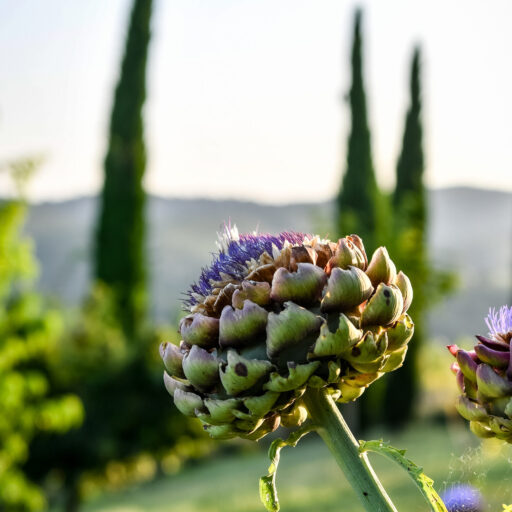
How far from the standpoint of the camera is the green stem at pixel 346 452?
31.4 inches

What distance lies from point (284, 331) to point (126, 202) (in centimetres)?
1278

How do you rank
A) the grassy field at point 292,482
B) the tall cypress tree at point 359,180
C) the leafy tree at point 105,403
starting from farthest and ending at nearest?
the tall cypress tree at point 359,180 < the leafy tree at point 105,403 < the grassy field at point 292,482

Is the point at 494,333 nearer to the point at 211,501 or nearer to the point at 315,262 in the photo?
the point at 315,262

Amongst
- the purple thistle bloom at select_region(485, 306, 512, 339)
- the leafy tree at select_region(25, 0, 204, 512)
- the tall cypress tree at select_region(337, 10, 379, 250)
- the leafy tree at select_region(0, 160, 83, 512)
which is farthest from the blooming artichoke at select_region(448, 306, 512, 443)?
the tall cypress tree at select_region(337, 10, 379, 250)

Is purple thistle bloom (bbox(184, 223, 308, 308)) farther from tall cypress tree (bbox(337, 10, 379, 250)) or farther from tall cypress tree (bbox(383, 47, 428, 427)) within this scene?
tall cypress tree (bbox(383, 47, 428, 427))

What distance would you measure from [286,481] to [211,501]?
1.78m

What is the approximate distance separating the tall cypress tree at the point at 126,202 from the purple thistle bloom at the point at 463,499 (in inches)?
480

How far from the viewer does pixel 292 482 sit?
12062mm

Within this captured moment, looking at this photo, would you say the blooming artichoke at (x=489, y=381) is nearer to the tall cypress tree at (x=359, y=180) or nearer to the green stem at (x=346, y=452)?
the green stem at (x=346, y=452)

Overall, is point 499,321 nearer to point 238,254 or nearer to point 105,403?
point 238,254

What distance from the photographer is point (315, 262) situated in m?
0.90

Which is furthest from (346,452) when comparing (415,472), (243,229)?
(243,229)

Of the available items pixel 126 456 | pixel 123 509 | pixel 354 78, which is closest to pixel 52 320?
pixel 126 456

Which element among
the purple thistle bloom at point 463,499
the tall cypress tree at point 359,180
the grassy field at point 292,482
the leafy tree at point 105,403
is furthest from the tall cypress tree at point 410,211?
the purple thistle bloom at point 463,499
